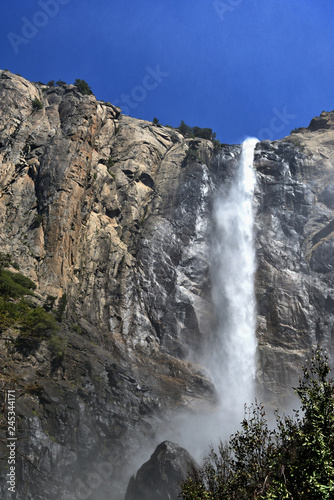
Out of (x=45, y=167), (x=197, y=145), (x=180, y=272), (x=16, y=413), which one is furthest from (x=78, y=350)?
(x=197, y=145)

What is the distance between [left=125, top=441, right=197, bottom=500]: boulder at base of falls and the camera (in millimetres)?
25812

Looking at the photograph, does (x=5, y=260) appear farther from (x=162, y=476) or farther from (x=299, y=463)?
(x=299, y=463)

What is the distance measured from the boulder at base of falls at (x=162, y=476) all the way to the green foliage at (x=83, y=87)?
6132 cm

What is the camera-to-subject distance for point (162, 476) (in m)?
26.3

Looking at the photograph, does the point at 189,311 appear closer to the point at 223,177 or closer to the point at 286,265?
the point at 286,265

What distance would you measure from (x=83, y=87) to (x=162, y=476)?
2529 inches

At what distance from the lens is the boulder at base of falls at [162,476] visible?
2581cm

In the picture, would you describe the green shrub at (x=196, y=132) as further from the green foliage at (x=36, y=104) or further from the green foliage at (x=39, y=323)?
the green foliage at (x=39, y=323)

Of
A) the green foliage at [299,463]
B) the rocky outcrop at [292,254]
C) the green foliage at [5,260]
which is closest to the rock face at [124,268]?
the rocky outcrop at [292,254]

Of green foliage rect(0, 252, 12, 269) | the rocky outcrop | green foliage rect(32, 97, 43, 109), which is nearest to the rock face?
the rocky outcrop

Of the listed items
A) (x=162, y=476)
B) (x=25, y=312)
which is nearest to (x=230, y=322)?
(x=162, y=476)

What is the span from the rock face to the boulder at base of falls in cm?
321

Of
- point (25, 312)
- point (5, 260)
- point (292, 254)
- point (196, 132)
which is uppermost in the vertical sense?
point (196, 132)

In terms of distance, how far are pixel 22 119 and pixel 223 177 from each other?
3305cm
